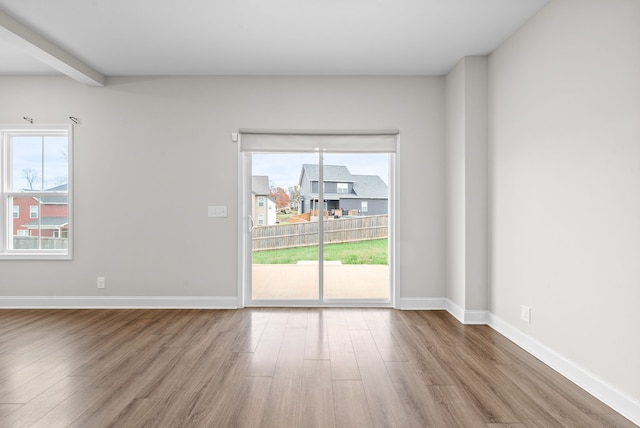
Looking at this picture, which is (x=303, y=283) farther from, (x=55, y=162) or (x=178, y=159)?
(x=55, y=162)

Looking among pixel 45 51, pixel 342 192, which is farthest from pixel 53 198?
pixel 342 192

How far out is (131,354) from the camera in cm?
316

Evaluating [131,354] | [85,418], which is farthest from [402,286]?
[85,418]

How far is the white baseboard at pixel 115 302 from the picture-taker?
4621mm

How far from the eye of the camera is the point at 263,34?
11.6 ft

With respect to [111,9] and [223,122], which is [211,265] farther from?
[111,9]

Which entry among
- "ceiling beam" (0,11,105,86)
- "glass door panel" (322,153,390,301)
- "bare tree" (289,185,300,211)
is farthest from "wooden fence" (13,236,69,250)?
"glass door panel" (322,153,390,301)

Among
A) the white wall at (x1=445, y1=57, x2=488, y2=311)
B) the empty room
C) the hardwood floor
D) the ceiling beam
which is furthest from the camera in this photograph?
the white wall at (x1=445, y1=57, x2=488, y2=311)

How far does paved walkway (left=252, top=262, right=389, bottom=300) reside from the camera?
4809 mm

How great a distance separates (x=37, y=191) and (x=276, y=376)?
13.1 ft

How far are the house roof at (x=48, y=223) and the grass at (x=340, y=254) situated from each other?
2375 mm

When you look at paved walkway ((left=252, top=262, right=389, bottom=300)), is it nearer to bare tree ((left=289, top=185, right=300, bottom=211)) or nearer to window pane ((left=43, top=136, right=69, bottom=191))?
bare tree ((left=289, top=185, right=300, bottom=211))

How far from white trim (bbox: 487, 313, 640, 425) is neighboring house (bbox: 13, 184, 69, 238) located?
509cm

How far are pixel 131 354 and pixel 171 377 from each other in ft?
2.12
